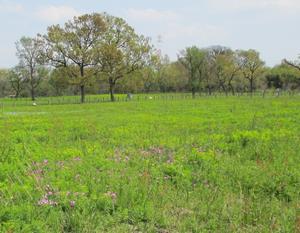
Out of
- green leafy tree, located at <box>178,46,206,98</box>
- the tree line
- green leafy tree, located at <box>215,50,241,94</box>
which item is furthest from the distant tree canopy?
green leafy tree, located at <box>215,50,241,94</box>

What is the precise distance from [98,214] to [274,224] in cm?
291

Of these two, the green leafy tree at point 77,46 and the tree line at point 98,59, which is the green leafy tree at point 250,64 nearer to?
the tree line at point 98,59

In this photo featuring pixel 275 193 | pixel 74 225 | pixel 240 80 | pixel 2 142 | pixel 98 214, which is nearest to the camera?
pixel 74 225

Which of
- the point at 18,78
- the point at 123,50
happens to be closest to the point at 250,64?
the point at 123,50

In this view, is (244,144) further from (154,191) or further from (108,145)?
(154,191)

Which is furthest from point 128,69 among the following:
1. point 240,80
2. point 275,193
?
point 275,193

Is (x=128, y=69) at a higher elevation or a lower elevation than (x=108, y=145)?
higher

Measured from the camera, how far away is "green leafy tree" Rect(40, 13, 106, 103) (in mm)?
61625

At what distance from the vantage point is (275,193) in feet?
25.4

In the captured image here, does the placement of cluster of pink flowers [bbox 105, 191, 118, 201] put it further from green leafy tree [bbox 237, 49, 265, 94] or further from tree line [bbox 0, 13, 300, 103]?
green leafy tree [bbox 237, 49, 265, 94]

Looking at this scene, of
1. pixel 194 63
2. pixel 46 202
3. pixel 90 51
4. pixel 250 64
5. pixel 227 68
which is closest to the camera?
pixel 46 202

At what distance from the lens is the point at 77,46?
204ft

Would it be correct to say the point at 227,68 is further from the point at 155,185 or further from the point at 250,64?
the point at 155,185

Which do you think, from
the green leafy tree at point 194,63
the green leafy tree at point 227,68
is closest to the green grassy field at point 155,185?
the green leafy tree at point 194,63
